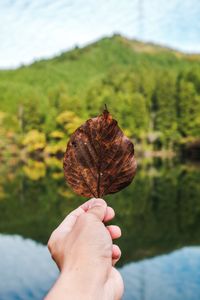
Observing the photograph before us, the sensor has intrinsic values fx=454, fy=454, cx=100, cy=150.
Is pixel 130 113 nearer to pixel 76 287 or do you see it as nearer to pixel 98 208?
pixel 98 208

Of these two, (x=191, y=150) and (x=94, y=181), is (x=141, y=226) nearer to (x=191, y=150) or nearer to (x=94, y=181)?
(x=94, y=181)

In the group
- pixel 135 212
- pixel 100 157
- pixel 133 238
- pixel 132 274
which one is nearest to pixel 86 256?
pixel 100 157

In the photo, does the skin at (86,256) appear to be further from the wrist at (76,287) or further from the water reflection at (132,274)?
the water reflection at (132,274)

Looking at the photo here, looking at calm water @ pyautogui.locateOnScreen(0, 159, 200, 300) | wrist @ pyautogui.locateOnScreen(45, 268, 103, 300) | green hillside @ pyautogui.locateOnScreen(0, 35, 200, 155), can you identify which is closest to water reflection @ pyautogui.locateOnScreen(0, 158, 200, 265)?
calm water @ pyautogui.locateOnScreen(0, 159, 200, 300)

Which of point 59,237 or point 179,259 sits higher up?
point 59,237

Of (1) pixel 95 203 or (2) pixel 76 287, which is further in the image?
(1) pixel 95 203

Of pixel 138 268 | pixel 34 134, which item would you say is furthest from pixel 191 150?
pixel 138 268
